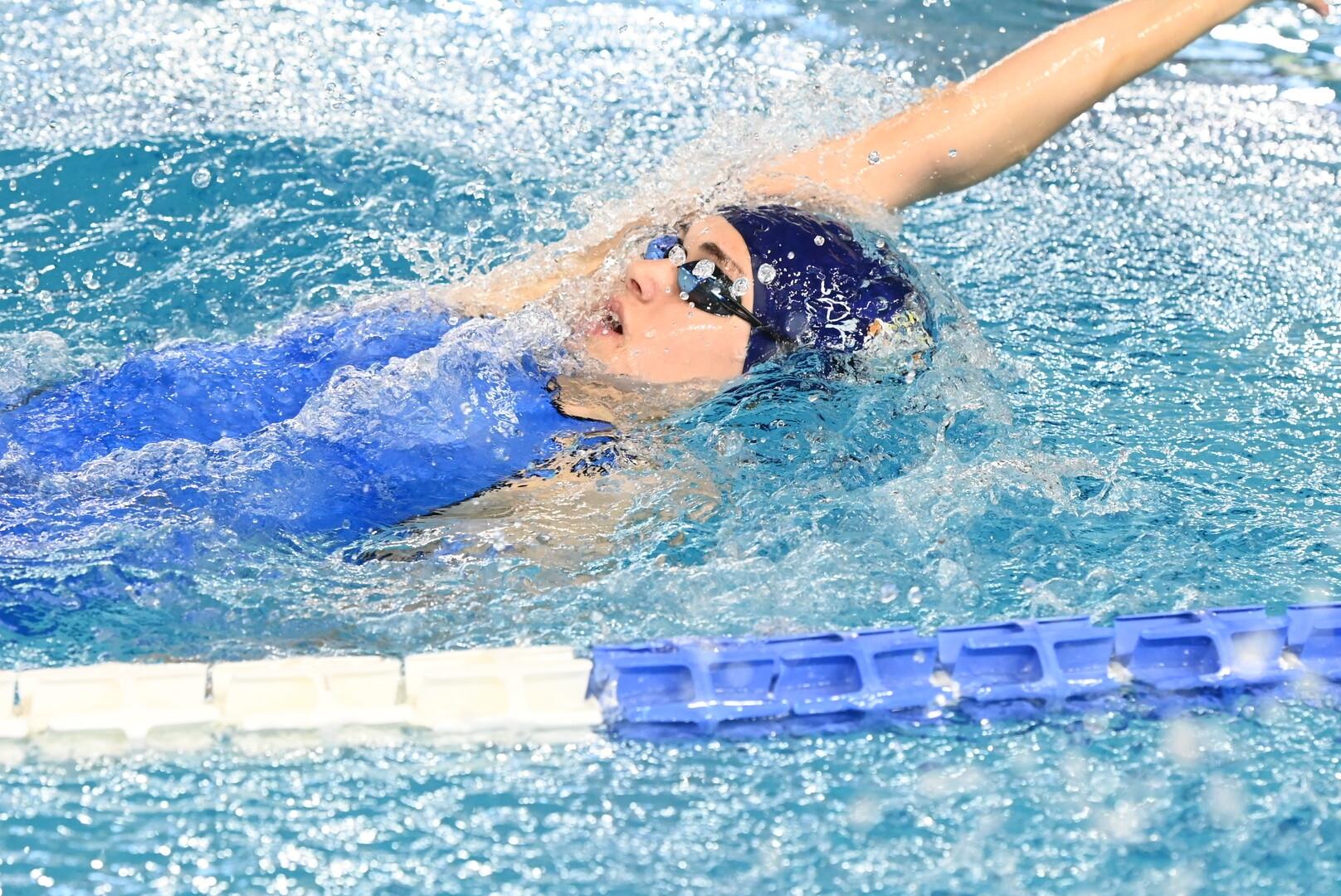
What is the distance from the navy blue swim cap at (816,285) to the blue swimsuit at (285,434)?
0.32 metres

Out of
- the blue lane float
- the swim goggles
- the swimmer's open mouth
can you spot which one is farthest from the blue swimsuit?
the blue lane float

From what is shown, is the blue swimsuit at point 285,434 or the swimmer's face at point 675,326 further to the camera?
the swimmer's face at point 675,326

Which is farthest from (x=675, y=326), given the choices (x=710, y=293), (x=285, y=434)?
(x=285, y=434)

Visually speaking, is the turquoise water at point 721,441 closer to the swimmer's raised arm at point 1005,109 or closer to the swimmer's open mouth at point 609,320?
the swimmer's open mouth at point 609,320

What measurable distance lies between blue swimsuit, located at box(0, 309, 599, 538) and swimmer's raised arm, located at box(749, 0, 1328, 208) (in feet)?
1.99

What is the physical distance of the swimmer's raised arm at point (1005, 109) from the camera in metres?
2.15

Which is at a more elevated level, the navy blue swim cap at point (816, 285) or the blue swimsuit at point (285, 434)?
the navy blue swim cap at point (816, 285)

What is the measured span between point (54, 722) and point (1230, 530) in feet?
5.20

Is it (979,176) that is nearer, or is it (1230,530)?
(1230,530)

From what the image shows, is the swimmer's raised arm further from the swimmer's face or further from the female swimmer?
the swimmer's face

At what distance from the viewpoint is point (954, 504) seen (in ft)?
6.51

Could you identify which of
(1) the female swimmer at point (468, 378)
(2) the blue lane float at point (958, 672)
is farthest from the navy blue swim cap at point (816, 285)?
(2) the blue lane float at point (958, 672)

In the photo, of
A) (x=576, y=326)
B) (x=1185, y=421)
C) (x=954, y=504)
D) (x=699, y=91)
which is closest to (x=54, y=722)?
(x=576, y=326)

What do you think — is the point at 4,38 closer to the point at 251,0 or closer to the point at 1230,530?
the point at 251,0
